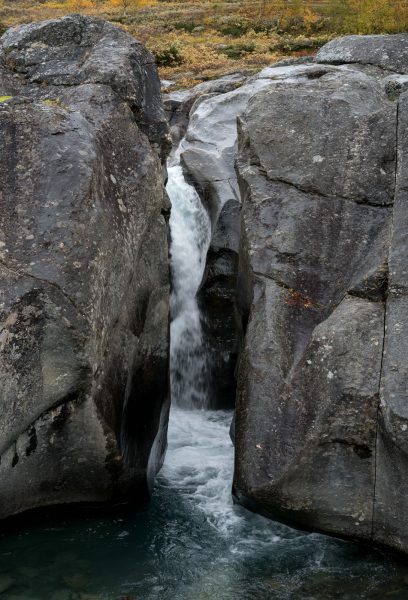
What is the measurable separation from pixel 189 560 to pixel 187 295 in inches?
322

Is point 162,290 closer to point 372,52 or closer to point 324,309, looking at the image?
point 324,309

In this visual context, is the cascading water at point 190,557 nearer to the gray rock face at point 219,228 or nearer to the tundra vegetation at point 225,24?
the gray rock face at point 219,228

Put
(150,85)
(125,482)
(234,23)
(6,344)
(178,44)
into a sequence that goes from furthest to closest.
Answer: (234,23), (178,44), (150,85), (125,482), (6,344)

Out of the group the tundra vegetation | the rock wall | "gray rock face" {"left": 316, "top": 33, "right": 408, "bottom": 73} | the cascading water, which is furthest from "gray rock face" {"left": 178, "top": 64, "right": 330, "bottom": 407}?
the tundra vegetation

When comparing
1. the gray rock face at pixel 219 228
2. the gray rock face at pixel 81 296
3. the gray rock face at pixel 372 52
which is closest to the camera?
the gray rock face at pixel 81 296

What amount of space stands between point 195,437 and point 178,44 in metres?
44.8

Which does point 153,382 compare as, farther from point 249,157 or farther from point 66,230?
point 249,157

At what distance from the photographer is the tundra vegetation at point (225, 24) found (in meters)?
47.8

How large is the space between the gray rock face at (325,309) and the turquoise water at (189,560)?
1.59ft

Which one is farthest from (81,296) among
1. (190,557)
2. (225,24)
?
(225,24)

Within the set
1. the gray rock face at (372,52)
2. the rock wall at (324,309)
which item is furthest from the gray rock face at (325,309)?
the gray rock face at (372,52)

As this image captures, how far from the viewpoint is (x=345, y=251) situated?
1282cm

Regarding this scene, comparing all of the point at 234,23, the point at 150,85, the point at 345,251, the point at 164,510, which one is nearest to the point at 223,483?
Answer: the point at 164,510

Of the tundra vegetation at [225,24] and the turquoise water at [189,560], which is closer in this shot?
the turquoise water at [189,560]
